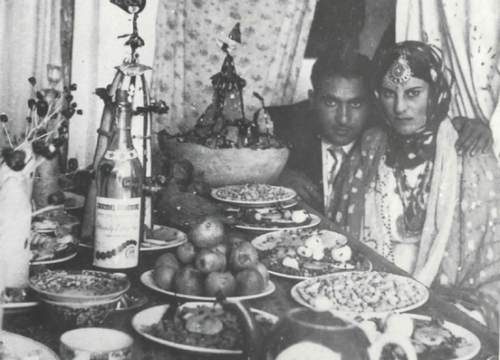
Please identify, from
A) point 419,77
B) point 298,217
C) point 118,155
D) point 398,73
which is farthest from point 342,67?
point 118,155

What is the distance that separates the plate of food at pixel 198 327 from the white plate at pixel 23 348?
13 cm

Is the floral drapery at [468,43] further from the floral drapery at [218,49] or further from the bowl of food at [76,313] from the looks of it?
the bowl of food at [76,313]

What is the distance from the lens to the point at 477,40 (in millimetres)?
1541

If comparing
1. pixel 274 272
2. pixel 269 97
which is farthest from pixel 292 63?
pixel 274 272

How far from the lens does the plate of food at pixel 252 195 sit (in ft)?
5.31

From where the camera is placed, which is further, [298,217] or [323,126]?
[323,126]

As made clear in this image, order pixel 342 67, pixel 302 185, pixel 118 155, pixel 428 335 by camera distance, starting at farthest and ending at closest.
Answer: pixel 302 185, pixel 342 67, pixel 118 155, pixel 428 335

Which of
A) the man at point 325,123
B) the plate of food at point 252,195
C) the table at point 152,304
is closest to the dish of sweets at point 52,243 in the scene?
the table at point 152,304

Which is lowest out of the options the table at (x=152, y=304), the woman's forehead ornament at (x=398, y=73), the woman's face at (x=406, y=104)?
the table at (x=152, y=304)

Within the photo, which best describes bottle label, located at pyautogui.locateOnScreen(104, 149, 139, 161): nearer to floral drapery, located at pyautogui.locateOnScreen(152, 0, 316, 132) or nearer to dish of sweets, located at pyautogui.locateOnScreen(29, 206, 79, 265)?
dish of sweets, located at pyautogui.locateOnScreen(29, 206, 79, 265)

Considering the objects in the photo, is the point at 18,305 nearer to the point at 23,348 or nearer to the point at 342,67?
the point at 23,348

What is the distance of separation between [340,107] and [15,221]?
1.55 m

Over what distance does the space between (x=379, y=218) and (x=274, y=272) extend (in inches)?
40.2

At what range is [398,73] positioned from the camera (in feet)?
6.34
